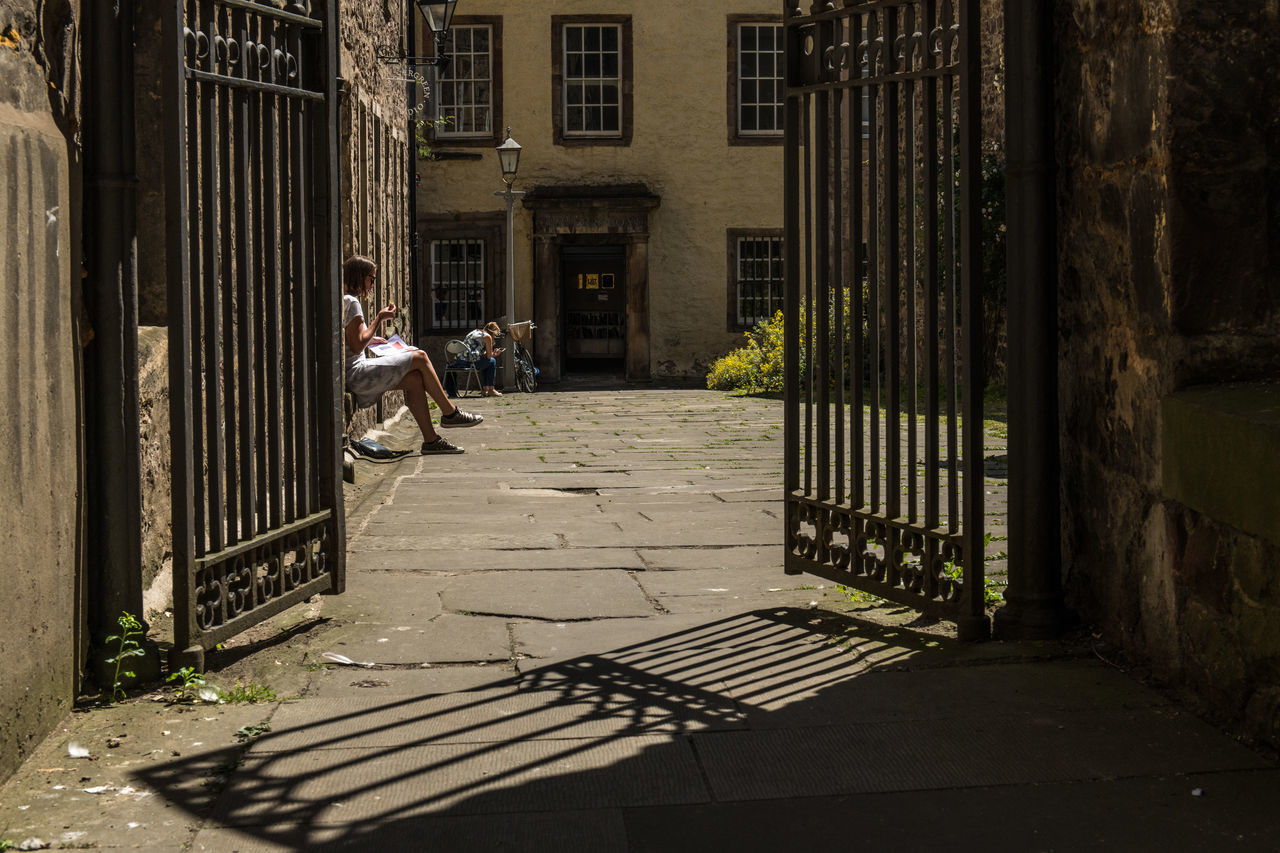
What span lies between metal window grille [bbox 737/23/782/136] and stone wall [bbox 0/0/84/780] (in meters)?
19.4

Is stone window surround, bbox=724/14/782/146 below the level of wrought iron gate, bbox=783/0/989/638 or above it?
above

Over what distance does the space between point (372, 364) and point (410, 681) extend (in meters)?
5.82

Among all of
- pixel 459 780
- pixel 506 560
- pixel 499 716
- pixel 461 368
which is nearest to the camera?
pixel 459 780

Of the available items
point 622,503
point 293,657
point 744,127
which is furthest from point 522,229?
point 293,657

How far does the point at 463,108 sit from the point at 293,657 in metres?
19.1

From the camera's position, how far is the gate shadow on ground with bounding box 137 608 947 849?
3.11 m

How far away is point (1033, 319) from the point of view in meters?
4.52

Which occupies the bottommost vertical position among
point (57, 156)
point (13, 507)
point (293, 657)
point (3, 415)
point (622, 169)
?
point (293, 657)

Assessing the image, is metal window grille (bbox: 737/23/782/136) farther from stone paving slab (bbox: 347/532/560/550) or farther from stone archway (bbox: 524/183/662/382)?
stone paving slab (bbox: 347/532/560/550)

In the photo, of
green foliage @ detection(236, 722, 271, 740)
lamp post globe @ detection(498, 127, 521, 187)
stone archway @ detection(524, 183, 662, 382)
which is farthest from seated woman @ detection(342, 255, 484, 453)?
stone archway @ detection(524, 183, 662, 382)

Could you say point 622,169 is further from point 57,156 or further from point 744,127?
point 57,156

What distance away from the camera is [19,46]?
357 centimetres

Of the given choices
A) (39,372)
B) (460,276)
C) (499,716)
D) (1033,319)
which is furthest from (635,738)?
(460,276)

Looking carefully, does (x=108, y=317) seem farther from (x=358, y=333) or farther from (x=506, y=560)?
(x=358, y=333)
